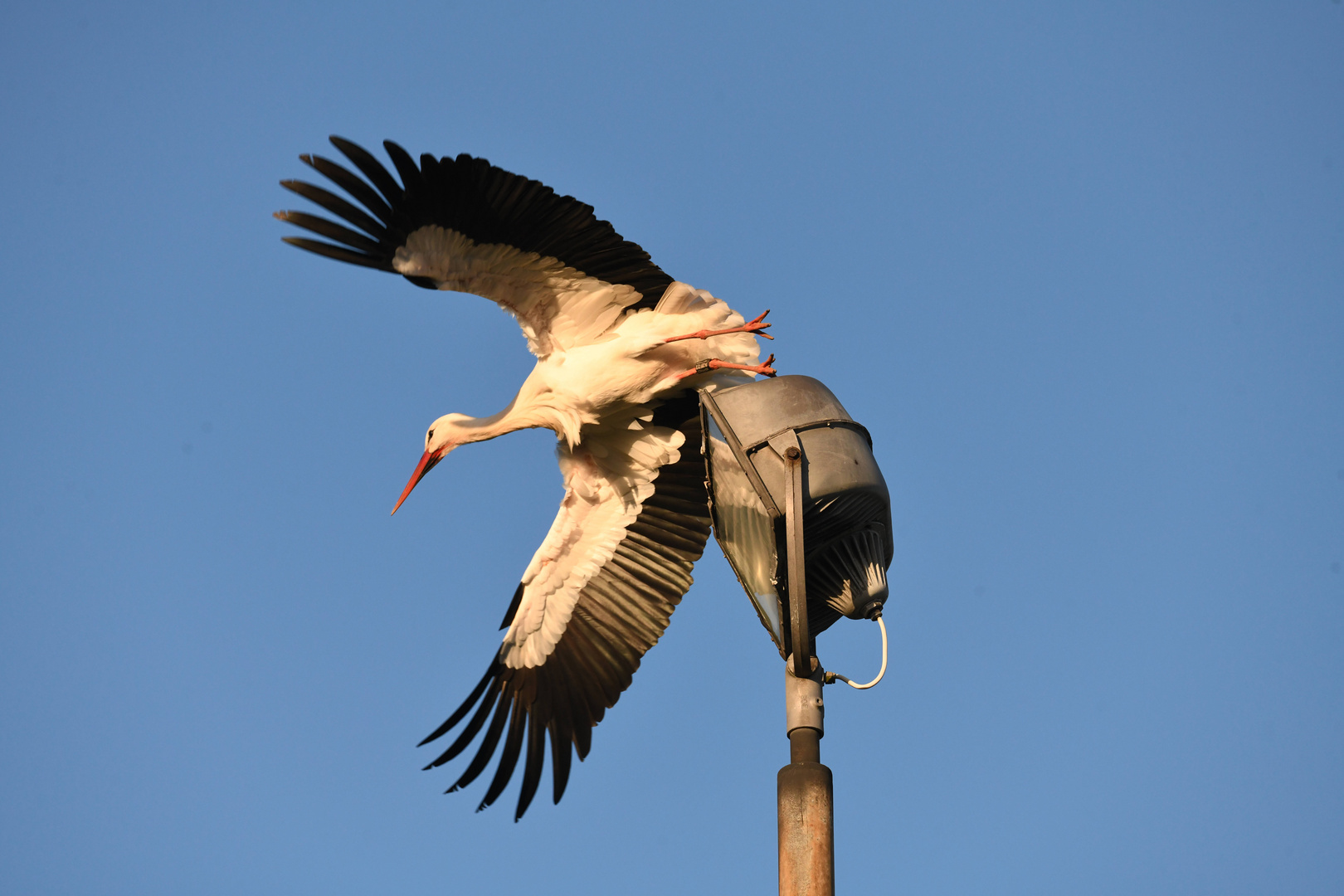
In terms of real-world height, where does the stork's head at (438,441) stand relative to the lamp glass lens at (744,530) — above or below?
above

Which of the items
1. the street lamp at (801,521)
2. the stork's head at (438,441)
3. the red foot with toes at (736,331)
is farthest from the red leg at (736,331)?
the street lamp at (801,521)

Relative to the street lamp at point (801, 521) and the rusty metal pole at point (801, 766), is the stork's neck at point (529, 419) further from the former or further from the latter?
the rusty metal pole at point (801, 766)

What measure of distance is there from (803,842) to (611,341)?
444 centimetres

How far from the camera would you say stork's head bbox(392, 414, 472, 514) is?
27.8ft

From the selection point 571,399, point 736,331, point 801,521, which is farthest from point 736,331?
point 801,521

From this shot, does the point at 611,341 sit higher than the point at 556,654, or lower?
higher

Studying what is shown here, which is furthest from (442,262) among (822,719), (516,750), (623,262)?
(822,719)

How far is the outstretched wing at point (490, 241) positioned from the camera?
21.9 feet

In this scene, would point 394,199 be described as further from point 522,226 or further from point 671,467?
point 671,467

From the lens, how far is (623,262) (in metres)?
7.48

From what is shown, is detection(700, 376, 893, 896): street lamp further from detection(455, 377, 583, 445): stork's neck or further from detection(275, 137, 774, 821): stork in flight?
detection(455, 377, 583, 445): stork's neck

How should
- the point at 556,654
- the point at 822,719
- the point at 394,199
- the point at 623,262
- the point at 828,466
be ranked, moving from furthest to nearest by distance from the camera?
the point at 556,654
the point at 623,262
the point at 394,199
the point at 828,466
the point at 822,719

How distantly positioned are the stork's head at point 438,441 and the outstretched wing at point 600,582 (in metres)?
0.80

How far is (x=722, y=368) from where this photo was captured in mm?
7715
